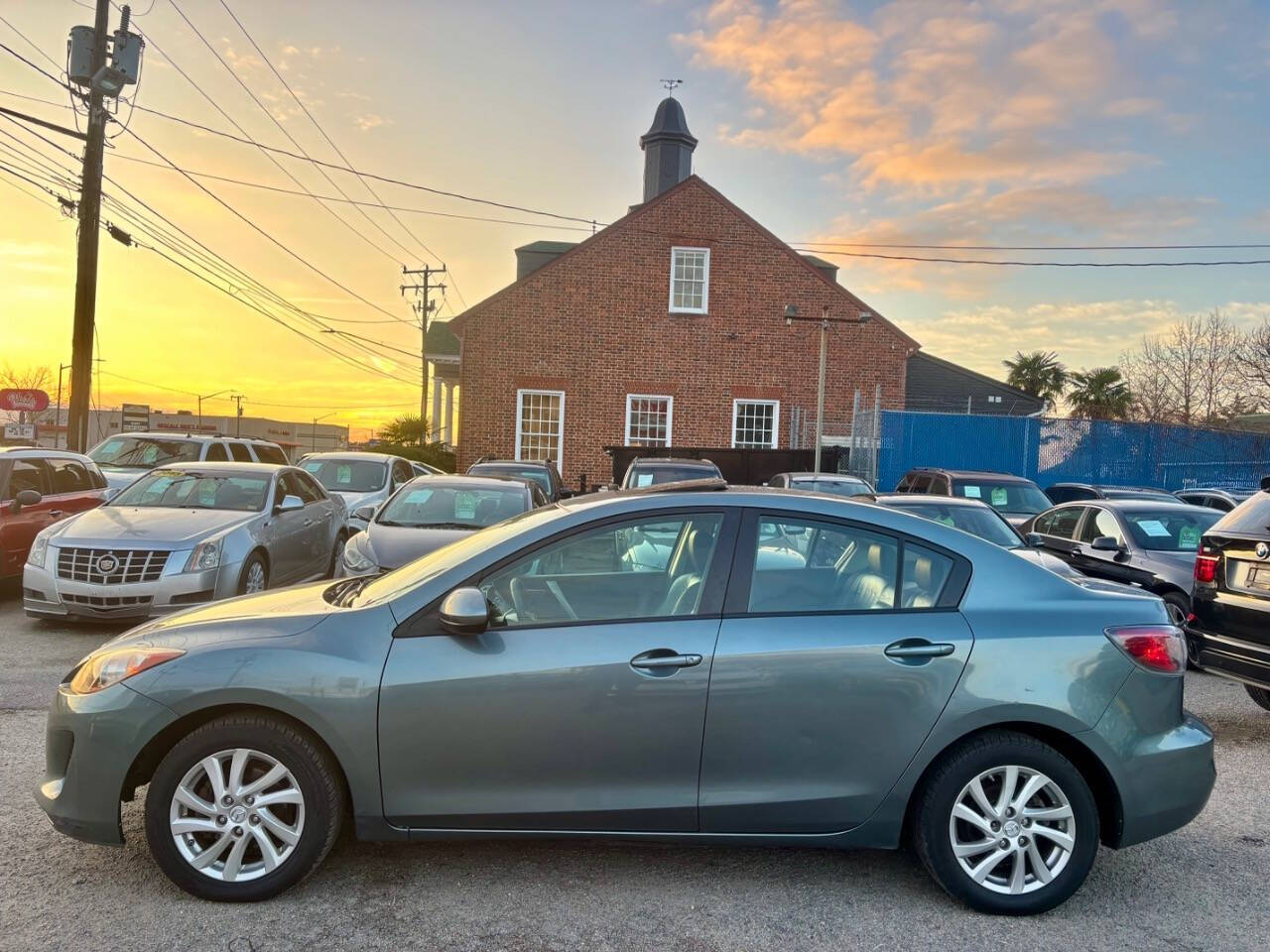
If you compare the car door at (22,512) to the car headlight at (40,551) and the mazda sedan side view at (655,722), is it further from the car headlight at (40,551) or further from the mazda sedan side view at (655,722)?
the mazda sedan side view at (655,722)

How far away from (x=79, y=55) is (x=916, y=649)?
18.0m

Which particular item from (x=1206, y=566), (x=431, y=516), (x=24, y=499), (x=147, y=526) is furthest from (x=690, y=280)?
(x=1206, y=566)

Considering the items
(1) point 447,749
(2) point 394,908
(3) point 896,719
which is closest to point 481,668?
(1) point 447,749

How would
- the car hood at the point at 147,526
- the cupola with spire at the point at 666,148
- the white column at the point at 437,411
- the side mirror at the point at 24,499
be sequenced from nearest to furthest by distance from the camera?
the car hood at the point at 147,526 → the side mirror at the point at 24,499 → the cupola with spire at the point at 666,148 → the white column at the point at 437,411

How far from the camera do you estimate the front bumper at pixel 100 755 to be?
10.4 feet

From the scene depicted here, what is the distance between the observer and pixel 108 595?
7270 millimetres

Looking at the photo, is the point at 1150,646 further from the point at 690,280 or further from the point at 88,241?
the point at 690,280

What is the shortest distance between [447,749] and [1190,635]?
5.40 m

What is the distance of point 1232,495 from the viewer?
561 inches

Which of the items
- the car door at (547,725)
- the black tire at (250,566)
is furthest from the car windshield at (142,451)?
the car door at (547,725)

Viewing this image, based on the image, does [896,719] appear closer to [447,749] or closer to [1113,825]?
[1113,825]

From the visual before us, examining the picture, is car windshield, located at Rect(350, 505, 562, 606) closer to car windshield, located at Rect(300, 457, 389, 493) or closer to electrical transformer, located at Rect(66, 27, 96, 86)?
car windshield, located at Rect(300, 457, 389, 493)

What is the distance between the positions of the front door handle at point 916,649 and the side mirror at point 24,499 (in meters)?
9.43

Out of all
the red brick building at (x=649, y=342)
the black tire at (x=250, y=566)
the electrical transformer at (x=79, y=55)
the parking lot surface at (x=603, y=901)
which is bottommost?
the parking lot surface at (x=603, y=901)
